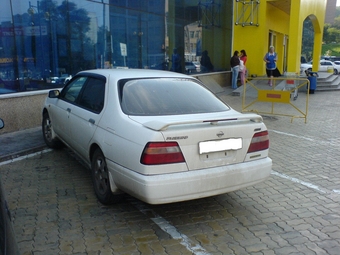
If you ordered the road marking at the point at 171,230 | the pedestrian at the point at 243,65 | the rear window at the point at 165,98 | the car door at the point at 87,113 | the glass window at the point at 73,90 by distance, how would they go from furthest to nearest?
the pedestrian at the point at 243,65 < the glass window at the point at 73,90 < the car door at the point at 87,113 < the rear window at the point at 165,98 < the road marking at the point at 171,230

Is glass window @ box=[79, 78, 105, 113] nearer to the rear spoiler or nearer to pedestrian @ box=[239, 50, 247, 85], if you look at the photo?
the rear spoiler

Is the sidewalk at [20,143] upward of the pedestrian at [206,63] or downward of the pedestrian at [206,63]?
downward

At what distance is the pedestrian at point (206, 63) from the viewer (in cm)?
1617

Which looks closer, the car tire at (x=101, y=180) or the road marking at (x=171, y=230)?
the road marking at (x=171, y=230)

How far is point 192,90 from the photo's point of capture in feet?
14.7

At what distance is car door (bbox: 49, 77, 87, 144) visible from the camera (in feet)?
16.6

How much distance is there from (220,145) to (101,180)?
152cm

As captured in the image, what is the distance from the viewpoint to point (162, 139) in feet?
10.6

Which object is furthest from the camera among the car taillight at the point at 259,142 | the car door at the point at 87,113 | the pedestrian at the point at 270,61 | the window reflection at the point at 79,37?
the pedestrian at the point at 270,61

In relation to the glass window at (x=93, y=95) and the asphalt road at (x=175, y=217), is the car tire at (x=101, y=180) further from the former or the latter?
the glass window at (x=93, y=95)

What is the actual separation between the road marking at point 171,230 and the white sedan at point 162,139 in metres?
0.34

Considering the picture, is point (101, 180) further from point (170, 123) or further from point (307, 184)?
point (307, 184)

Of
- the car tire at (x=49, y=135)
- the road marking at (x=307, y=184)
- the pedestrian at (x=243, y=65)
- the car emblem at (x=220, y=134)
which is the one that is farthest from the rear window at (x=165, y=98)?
the pedestrian at (x=243, y=65)

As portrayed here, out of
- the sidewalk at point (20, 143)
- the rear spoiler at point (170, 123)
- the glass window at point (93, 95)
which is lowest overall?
the sidewalk at point (20, 143)
